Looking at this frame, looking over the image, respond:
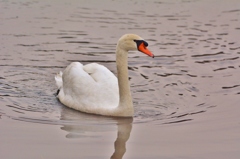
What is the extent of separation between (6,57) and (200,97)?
4.73 meters

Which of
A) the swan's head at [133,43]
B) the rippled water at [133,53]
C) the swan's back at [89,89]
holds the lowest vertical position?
the rippled water at [133,53]

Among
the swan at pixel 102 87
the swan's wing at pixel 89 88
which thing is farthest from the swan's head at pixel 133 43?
the swan's wing at pixel 89 88

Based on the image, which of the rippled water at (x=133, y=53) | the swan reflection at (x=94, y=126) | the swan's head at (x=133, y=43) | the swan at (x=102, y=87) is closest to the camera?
the swan reflection at (x=94, y=126)

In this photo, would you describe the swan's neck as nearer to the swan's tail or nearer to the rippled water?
the rippled water

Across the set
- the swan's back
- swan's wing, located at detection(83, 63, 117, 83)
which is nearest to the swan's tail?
the swan's back

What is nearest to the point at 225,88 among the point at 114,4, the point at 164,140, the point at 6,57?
the point at 164,140

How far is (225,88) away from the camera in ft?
37.9

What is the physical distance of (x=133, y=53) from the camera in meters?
14.4

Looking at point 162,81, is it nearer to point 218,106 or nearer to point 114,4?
point 218,106

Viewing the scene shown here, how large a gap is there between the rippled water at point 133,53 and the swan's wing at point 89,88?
0.72 ft

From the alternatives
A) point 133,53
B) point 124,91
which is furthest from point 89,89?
point 133,53

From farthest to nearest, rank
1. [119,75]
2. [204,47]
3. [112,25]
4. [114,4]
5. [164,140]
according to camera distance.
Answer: [114,4] → [112,25] → [204,47] → [119,75] → [164,140]

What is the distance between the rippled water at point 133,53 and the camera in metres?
10.3

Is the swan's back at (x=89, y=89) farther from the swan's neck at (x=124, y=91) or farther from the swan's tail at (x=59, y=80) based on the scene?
the swan's tail at (x=59, y=80)
